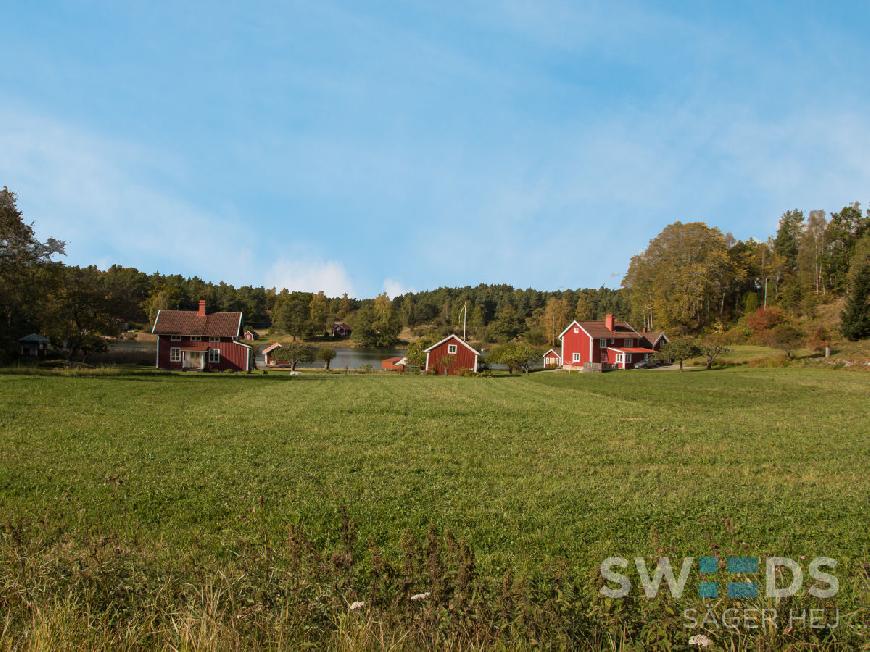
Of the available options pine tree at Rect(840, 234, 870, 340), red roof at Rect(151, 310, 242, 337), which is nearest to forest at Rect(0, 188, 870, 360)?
pine tree at Rect(840, 234, 870, 340)

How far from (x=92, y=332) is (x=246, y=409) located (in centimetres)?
3161

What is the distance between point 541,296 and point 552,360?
6412 centimetres

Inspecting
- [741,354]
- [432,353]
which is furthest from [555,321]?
[432,353]

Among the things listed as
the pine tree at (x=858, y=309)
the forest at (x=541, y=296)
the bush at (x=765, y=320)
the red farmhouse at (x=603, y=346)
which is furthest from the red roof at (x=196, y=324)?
the pine tree at (x=858, y=309)

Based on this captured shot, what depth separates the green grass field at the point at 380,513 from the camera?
156 inches

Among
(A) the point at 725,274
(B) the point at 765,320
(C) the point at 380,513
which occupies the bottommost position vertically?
(C) the point at 380,513

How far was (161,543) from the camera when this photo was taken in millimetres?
6086

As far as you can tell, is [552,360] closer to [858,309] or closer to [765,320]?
[765,320]

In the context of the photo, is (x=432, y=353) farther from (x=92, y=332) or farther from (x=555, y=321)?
(x=555, y=321)

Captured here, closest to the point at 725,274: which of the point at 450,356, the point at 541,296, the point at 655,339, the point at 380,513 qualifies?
the point at 655,339

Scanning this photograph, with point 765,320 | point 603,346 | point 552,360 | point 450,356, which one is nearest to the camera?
point 450,356

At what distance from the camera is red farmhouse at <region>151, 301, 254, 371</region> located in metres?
50.5

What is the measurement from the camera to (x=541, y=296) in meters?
132

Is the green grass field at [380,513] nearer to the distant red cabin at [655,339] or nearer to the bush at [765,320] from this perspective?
the distant red cabin at [655,339]
